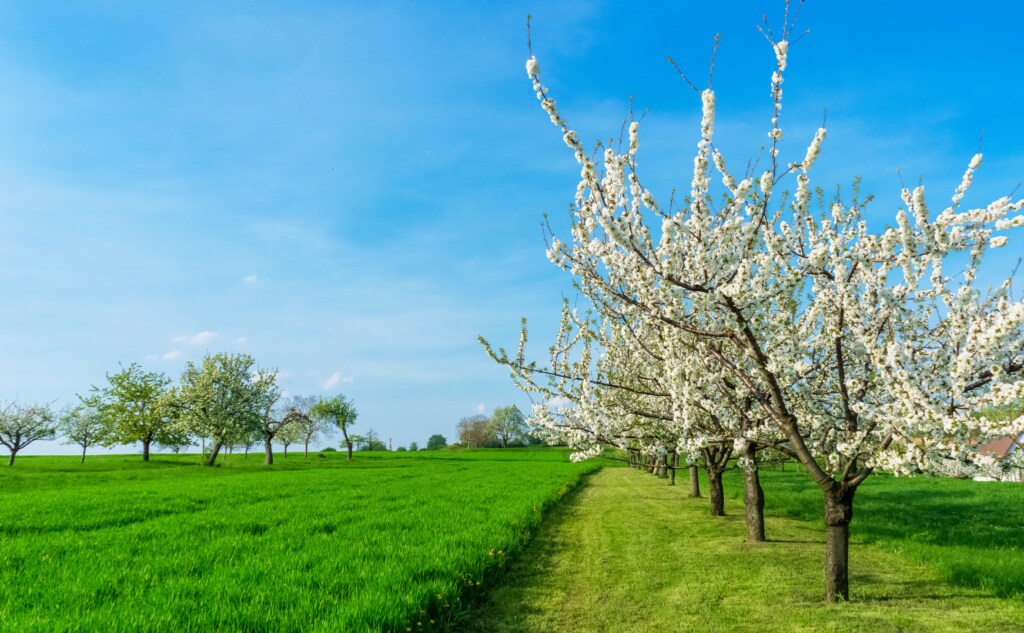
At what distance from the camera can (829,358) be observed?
11406mm

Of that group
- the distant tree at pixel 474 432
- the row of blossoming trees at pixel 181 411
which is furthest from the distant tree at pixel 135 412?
the distant tree at pixel 474 432

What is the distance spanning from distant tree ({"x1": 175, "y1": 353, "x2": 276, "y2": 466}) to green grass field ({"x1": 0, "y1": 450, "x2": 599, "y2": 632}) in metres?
35.6

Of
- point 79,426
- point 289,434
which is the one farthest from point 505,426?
point 79,426

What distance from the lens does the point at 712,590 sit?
988cm

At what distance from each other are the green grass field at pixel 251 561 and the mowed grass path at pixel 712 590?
0.92 metres

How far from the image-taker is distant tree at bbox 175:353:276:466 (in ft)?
181

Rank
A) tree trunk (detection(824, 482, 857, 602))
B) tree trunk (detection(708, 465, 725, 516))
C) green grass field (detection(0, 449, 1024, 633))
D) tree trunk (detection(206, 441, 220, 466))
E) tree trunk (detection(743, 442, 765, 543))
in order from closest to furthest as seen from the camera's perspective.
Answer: green grass field (detection(0, 449, 1024, 633)) < tree trunk (detection(824, 482, 857, 602)) < tree trunk (detection(743, 442, 765, 543)) < tree trunk (detection(708, 465, 725, 516)) < tree trunk (detection(206, 441, 220, 466))

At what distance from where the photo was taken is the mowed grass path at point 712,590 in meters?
8.32

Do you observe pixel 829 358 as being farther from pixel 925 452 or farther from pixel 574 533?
pixel 574 533

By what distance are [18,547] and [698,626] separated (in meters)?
13.3

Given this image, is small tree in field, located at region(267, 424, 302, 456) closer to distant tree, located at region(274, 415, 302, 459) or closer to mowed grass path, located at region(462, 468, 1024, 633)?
distant tree, located at region(274, 415, 302, 459)

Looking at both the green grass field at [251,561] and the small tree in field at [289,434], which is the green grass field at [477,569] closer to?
the green grass field at [251,561]

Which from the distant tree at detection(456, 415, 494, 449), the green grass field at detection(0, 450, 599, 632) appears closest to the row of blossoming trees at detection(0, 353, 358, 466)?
the green grass field at detection(0, 450, 599, 632)

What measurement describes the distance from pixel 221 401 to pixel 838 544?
58101 mm
